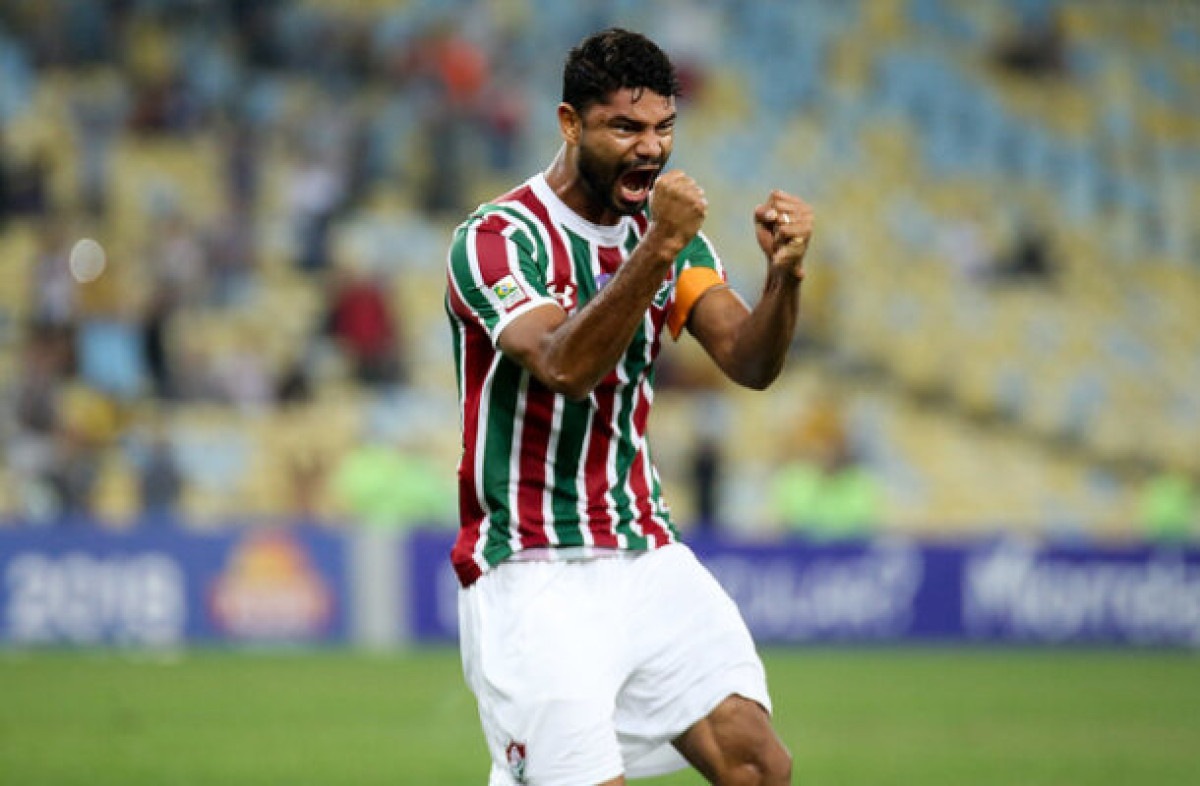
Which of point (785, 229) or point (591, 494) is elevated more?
point (785, 229)

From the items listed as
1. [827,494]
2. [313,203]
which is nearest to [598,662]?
[827,494]

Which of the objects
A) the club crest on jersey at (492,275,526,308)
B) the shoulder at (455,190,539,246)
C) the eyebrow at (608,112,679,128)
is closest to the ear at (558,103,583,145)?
the eyebrow at (608,112,679,128)

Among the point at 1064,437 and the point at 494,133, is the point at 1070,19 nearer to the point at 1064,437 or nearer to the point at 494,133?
the point at 1064,437

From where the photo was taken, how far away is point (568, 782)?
5.33m

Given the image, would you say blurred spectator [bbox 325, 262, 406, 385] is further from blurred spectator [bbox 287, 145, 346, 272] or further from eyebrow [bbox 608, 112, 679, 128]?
eyebrow [bbox 608, 112, 679, 128]

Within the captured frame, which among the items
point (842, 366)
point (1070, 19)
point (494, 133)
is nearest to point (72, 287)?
point (494, 133)

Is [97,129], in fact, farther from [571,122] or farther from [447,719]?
[571,122]

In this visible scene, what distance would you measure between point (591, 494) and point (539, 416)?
0.83ft

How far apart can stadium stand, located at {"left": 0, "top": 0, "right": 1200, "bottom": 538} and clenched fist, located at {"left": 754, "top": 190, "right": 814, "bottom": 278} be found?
1323cm

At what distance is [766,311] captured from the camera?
5590 millimetres

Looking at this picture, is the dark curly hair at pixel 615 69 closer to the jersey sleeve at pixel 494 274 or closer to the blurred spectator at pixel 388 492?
the jersey sleeve at pixel 494 274

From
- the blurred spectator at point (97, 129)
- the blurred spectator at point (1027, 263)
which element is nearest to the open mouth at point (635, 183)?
the blurred spectator at point (97, 129)

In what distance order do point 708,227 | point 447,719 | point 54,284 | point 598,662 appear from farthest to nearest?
point 708,227, point 54,284, point 447,719, point 598,662

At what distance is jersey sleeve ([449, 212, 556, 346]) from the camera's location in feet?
17.5
